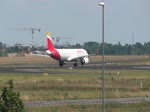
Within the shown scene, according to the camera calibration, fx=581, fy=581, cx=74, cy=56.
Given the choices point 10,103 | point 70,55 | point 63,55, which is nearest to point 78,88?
point 10,103

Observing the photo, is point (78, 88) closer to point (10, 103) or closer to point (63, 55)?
point (10, 103)

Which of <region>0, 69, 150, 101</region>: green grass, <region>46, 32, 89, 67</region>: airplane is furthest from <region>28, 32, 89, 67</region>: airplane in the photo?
<region>0, 69, 150, 101</region>: green grass

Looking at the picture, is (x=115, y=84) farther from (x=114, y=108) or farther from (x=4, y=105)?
(x=4, y=105)

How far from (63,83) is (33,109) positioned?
30699 millimetres

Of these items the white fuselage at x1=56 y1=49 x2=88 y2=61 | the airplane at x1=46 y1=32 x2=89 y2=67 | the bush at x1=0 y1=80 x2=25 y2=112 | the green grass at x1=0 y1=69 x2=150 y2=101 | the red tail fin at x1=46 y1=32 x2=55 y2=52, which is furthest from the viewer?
the white fuselage at x1=56 y1=49 x2=88 y2=61

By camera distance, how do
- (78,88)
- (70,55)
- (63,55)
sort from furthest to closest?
(70,55) < (63,55) < (78,88)

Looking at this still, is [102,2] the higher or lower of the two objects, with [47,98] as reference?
higher

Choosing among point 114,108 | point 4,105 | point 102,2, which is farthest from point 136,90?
point 4,105

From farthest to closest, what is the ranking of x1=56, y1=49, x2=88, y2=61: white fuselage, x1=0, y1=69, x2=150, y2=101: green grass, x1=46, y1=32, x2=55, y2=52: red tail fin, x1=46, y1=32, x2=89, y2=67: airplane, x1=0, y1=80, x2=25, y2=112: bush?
x1=56, y1=49, x2=88, y2=61: white fuselage
x1=46, y1=32, x2=55, y2=52: red tail fin
x1=46, y1=32, x2=89, y2=67: airplane
x1=0, y1=69, x2=150, y2=101: green grass
x1=0, y1=80, x2=25, y2=112: bush

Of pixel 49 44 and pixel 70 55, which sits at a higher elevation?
pixel 49 44

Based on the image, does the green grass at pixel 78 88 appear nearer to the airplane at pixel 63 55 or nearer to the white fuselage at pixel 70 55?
the airplane at pixel 63 55

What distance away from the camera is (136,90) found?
6381cm

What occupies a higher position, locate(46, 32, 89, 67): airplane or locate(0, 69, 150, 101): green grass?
locate(46, 32, 89, 67): airplane

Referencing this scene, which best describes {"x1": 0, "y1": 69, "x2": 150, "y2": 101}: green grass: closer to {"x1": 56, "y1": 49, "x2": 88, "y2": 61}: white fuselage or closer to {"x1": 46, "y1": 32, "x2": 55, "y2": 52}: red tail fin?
Result: {"x1": 56, "y1": 49, "x2": 88, "y2": 61}: white fuselage
